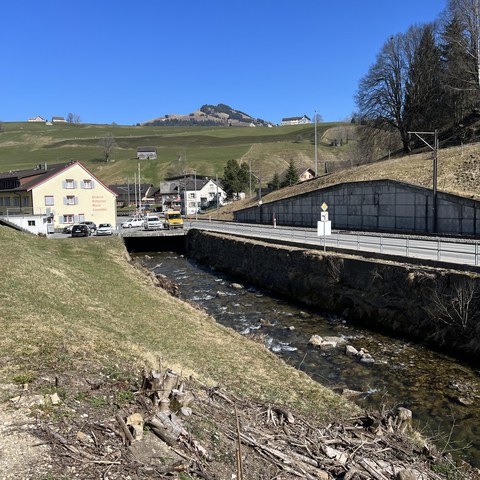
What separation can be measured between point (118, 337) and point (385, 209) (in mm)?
33499

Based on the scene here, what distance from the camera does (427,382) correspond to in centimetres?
1436

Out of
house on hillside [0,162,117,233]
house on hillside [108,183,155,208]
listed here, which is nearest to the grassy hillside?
house on hillside [108,183,155,208]

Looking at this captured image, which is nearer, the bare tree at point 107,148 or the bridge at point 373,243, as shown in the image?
the bridge at point 373,243

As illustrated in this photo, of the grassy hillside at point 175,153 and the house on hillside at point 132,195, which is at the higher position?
the grassy hillside at point 175,153

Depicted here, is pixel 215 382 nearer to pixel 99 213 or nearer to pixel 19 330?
pixel 19 330

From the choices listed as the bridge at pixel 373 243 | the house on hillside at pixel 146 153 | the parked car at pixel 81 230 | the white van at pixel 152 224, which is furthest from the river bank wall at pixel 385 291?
the house on hillside at pixel 146 153

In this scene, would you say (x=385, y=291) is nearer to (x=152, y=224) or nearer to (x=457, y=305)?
(x=457, y=305)

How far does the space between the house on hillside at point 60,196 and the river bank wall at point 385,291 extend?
128 feet

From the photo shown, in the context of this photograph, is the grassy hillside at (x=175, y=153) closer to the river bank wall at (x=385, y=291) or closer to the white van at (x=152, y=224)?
the white van at (x=152, y=224)

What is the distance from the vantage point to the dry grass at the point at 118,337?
33.3 ft

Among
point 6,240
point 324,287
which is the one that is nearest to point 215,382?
point 324,287

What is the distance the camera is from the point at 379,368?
15625mm

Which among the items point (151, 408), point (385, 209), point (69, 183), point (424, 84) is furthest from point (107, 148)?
point (151, 408)

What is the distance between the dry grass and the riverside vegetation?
0.05 metres
